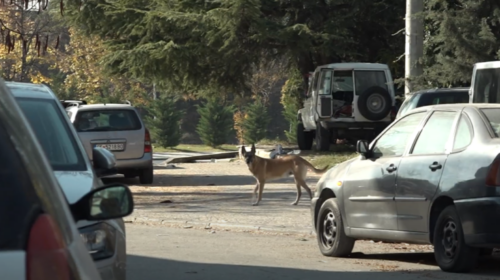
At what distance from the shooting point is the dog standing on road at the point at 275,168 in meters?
17.0

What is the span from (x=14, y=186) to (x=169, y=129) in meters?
46.9

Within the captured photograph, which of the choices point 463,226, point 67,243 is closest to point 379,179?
point 463,226

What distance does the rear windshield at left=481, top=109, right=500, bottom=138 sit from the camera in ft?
30.1

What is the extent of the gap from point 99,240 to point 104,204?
184cm

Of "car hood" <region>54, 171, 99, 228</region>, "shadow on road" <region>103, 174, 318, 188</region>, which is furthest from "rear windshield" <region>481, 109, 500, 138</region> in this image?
"shadow on road" <region>103, 174, 318, 188</region>

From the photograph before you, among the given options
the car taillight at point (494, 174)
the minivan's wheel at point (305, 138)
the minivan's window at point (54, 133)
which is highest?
the minivan's window at point (54, 133)

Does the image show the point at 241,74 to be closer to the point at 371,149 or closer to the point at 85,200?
the point at 371,149

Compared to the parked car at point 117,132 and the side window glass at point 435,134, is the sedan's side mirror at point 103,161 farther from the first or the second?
the parked car at point 117,132

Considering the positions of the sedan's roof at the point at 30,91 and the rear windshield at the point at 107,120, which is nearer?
the sedan's roof at the point at 30,91

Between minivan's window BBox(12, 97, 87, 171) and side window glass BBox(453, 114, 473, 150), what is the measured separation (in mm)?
3768

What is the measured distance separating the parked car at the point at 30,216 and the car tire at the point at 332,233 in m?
7.76

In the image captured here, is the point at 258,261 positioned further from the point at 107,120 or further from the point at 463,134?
the point at 107,120

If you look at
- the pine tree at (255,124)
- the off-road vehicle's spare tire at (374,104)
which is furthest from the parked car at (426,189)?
the pine tree at (255,124)

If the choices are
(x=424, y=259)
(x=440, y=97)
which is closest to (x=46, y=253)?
(x=424, y=259)
